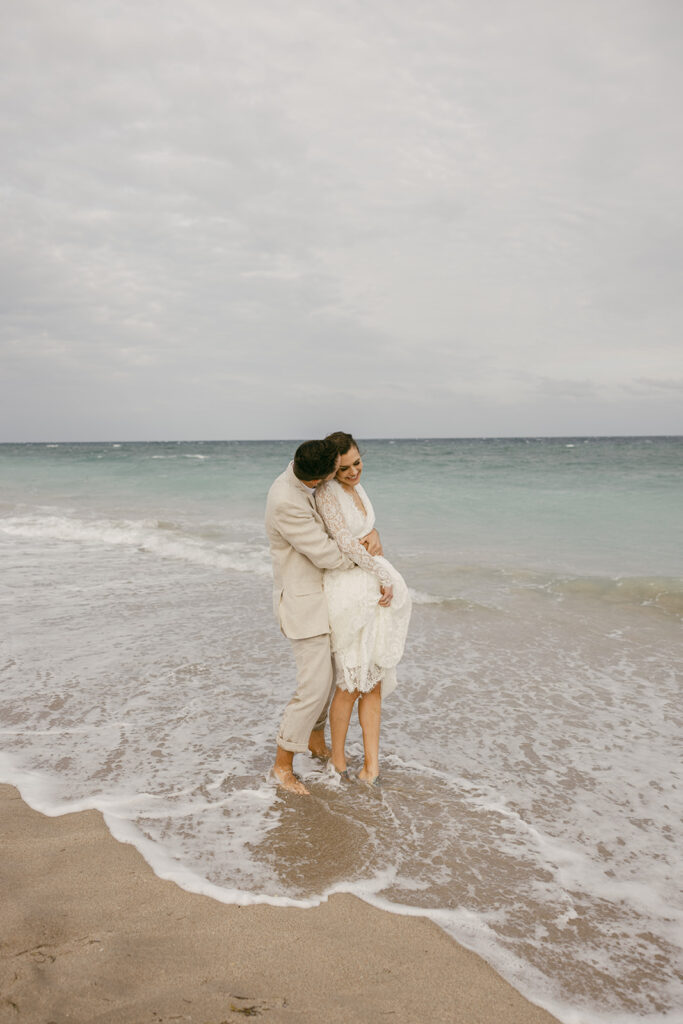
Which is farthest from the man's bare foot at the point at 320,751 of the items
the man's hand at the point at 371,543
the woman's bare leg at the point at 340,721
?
the man's hand at the point at 371,543

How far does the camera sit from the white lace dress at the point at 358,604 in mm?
3859

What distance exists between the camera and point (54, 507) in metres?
19.1

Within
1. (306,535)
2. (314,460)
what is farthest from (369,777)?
(314,460)

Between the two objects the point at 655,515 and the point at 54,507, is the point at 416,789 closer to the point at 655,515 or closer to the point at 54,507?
the point at 655,515

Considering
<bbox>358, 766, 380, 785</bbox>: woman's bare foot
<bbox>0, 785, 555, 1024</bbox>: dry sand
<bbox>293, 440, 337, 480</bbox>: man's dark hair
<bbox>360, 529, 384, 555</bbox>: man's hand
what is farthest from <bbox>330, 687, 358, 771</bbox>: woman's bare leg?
<bbox>293, 440, 337, 480</bbox>: man's dark hair

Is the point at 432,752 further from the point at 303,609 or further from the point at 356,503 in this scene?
the point at 356,503

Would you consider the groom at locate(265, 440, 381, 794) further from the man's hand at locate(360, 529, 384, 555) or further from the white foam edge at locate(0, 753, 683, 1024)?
the white foam edge at locate(0, 753, 683, 1024)

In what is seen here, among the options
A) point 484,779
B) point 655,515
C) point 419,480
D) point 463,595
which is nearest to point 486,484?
point 419,480

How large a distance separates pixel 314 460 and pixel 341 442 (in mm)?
266

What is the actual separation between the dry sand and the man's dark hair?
2.04 m

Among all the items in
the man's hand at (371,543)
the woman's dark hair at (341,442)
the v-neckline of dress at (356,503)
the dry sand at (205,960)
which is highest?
the woman's dark hair at (341,442)

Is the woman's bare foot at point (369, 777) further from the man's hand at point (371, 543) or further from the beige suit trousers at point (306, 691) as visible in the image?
the man's hand at point (371, 543)

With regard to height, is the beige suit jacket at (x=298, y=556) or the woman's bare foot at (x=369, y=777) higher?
the beige suit jacket at (x=298, y=556)

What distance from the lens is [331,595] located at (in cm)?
393
